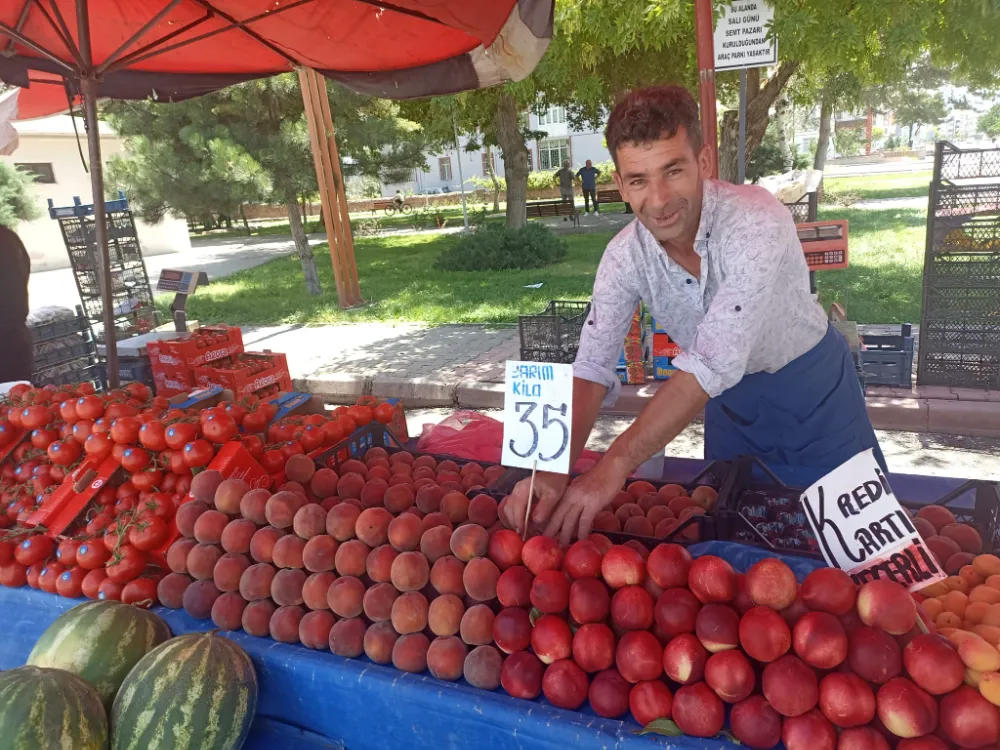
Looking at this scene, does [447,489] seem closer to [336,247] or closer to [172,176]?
[336,247]

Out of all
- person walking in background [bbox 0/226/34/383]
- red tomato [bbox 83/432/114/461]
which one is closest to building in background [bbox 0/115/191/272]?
person walking in background [bbox 0/226/34/383]

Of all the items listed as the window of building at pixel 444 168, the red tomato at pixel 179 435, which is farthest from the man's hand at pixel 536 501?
the window of building at pixel 444 168

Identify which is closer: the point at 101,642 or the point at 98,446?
the point at 101,642

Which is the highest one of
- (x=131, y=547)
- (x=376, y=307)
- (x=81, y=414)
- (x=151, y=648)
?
(x=81, y=414)

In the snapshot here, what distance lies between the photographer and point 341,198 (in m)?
10.7

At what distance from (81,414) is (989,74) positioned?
396 inches

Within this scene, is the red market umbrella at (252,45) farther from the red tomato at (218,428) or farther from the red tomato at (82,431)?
the red tomato at (218,428)

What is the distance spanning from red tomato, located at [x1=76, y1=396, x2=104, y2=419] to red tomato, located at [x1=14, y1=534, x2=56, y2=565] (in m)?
0.56

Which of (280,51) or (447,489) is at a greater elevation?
(280,51)

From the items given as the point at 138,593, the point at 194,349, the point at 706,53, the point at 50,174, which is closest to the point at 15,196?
the point at 50,174

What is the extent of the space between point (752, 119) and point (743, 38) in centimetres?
494

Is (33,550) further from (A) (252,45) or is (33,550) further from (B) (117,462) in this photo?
(A) (252,45)

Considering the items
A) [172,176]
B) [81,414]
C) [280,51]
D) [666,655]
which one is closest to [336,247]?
[172,176]

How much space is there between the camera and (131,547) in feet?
7.06
